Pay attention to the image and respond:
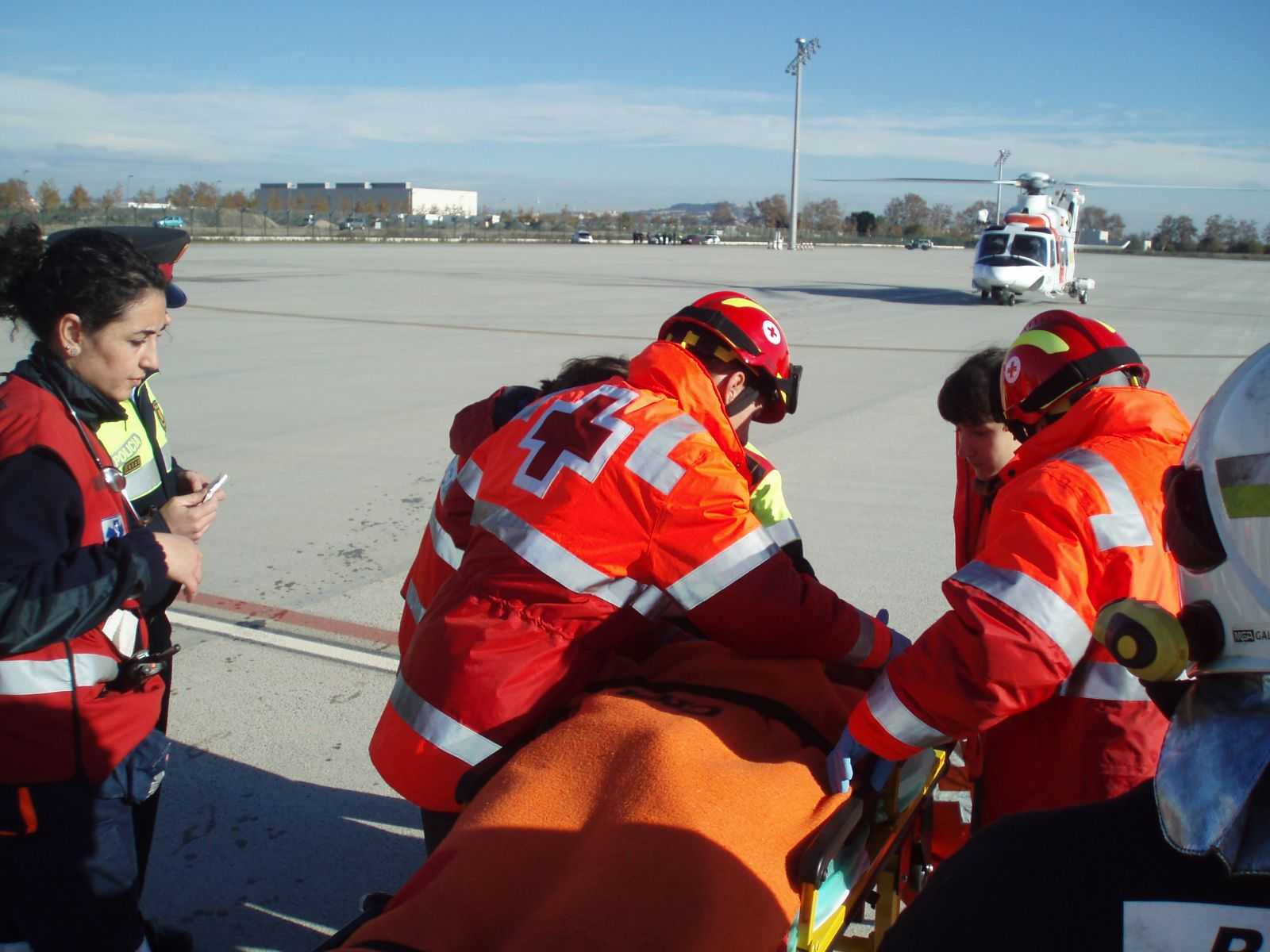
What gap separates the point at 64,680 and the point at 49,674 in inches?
1.3

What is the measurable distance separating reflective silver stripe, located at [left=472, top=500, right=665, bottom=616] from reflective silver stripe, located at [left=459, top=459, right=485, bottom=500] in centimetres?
32

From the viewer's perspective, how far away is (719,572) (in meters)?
2.14

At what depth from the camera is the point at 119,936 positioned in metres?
2.34

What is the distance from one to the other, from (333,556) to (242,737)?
2048 mm

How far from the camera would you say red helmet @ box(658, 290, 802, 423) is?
2.70m

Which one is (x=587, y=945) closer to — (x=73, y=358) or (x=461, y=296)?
(x=73, y=358)

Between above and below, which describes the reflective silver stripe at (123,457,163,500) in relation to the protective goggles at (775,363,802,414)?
below

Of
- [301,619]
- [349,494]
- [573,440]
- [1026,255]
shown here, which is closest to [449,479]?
[573,440]

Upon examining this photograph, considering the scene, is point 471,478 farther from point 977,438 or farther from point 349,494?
point 349,494

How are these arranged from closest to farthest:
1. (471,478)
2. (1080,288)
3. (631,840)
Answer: (631,840), (471,478), (1080,288)

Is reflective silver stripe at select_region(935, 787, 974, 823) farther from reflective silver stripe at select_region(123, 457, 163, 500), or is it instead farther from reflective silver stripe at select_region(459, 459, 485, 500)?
reflective silver stripe at select_region(123, 457, 163, 500)

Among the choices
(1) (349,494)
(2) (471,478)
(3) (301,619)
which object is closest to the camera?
(2) (471,478)

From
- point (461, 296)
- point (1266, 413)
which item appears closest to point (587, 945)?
point (1266, 413)

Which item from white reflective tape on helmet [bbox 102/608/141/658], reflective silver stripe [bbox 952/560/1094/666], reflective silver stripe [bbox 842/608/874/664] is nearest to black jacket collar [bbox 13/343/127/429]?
white reflective tape on helmet [bbox 102/608/141/658]
